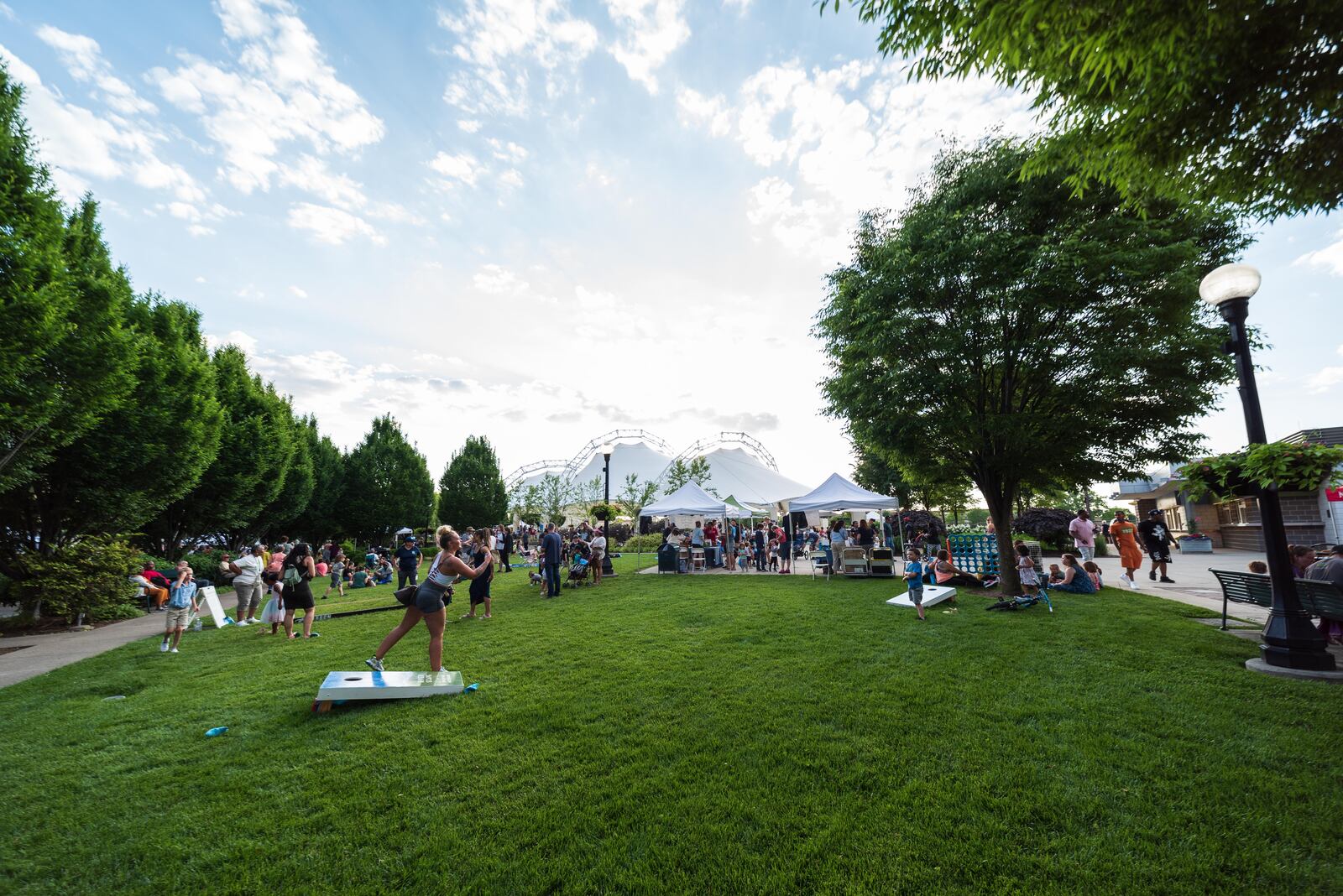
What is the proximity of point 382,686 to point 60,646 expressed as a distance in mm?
9883

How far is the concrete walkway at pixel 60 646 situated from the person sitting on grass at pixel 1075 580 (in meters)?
18.8

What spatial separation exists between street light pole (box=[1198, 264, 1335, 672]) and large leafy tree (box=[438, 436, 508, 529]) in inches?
1835

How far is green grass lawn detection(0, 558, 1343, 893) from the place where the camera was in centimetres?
272

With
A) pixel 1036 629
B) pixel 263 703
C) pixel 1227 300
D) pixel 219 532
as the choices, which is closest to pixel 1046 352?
pixel 1227 300

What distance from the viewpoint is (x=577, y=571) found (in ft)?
50.9

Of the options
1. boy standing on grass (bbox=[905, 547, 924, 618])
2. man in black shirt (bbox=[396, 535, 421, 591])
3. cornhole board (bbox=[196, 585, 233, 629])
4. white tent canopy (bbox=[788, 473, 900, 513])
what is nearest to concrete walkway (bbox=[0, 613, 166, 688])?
cornhole board (bbox=[196, 585, 233, 629])

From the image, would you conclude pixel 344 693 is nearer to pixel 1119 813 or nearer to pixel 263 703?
pixel 263 703

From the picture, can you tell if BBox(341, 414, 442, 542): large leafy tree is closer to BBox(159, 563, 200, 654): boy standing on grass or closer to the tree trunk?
BBox(159, 563, 200, 654): boy standing on grass

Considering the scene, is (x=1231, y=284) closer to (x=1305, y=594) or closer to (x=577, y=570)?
(x=1305, y=594)

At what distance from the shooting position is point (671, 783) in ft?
11.7

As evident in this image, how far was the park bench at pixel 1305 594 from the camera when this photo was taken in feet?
18.2

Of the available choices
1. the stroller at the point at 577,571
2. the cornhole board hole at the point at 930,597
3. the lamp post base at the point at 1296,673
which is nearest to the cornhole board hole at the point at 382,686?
the cornhole board hole at the point at 930,597

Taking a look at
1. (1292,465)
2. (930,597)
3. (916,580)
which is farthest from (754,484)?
(1292,465)

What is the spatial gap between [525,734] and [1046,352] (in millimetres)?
11146
